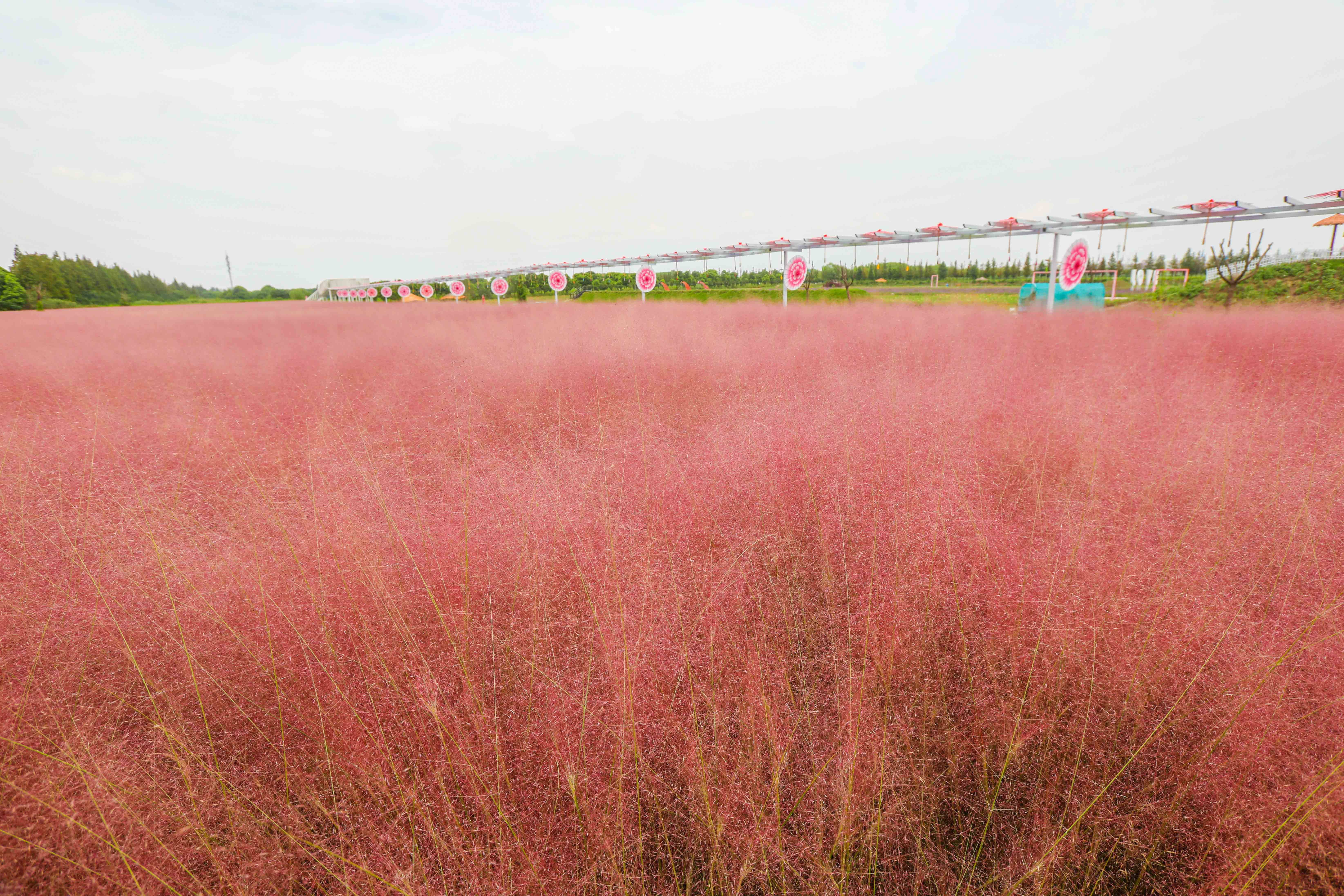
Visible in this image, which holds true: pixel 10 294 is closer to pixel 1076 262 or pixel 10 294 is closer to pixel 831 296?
pixel 831 296

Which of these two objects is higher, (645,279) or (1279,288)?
(645,279)

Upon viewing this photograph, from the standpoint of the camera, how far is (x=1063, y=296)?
13406 millimetres

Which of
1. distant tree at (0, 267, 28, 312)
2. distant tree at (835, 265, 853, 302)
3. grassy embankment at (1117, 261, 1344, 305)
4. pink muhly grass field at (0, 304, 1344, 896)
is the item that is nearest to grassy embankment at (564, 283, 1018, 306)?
A: distant tree at (835, 265, 853, 302)

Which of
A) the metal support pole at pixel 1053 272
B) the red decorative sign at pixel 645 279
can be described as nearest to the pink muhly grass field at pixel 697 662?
the metal support pole at pixel 1053 272

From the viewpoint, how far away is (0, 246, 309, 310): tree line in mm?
29656

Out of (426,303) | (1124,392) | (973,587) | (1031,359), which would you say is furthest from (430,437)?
(426,303)

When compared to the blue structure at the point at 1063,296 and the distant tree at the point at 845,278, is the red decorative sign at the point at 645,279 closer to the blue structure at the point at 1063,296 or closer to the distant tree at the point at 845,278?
the distant tree at the point at 845,278

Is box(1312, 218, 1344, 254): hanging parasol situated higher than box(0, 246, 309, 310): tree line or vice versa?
box(0, 246, 309, 310): tree line

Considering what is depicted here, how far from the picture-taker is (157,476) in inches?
108

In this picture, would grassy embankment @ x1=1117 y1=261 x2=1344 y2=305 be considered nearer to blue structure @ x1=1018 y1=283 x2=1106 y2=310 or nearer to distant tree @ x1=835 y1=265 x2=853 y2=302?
blue structure @ x1=1018 y1=283 x2=1106 y2=310

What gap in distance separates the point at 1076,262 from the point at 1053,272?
0.40 metres

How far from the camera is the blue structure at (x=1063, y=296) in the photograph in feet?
38.5

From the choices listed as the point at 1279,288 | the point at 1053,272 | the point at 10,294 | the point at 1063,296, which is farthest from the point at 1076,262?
the point at 10,294

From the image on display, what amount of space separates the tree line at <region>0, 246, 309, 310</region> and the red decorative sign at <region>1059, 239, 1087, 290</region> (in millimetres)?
50741
